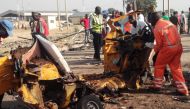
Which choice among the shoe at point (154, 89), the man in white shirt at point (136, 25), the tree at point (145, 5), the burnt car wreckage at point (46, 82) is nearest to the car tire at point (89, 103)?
the burnt car wreckage at point (46, 82)

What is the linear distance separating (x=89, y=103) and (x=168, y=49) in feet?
7.72

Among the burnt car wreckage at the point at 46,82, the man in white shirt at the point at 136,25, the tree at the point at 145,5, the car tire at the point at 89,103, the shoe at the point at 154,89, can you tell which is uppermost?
the tree at the point at 145,5

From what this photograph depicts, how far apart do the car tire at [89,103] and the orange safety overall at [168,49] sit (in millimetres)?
2127

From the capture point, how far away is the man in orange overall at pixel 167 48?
8.58 meters

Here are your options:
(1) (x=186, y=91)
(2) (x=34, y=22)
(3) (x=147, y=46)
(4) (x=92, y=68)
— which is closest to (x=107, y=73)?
(3) (x=147, y=46)

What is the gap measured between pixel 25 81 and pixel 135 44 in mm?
3324

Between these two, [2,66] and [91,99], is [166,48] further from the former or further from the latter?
[2,66]

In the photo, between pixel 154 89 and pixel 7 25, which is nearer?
pixel 7 25

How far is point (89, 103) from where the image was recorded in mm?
7156

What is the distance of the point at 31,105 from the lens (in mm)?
6355

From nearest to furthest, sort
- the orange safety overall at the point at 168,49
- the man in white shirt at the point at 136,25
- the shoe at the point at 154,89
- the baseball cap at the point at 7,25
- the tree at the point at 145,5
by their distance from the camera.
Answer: the baseball cap at the point at 7,25
the orange safety overall at the point at 168,49
the shoe at the point at 154,89
the man in white shirt at the point at 136,25
the tree at the point at 145,5

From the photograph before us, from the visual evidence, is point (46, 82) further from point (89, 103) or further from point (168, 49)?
point (168, 49)

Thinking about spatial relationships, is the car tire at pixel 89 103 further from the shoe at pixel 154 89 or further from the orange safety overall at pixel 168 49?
the shoe at pixel 154 89

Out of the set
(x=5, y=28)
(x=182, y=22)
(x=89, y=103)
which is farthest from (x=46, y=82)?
(x=182, y=22)
